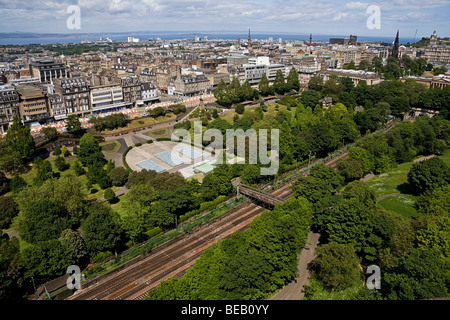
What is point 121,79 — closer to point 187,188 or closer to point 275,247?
point 187,188

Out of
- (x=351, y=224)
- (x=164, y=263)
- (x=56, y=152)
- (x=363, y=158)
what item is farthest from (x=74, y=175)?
(x=363, y=158)

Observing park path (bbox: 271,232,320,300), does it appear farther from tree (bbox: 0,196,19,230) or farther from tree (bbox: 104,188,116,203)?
tree (bbox: 0,196,19,230)

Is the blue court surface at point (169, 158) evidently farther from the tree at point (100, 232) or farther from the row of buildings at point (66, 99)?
the row of buildings at point (66, 99)

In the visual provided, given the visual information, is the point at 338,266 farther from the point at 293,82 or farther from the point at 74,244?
the point at 293,82

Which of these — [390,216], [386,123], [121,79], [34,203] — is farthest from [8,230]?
[386,123]

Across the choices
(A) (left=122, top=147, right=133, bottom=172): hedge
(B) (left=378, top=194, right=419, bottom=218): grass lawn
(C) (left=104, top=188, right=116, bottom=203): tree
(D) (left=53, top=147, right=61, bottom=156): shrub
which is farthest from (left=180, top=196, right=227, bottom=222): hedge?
(D) (left=53, top=147, right=61, bottom=156): shrub

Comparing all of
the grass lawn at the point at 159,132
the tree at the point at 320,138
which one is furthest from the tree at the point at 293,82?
the grass lawn at the point at 159,132

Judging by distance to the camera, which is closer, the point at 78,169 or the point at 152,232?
the point at 152,232
